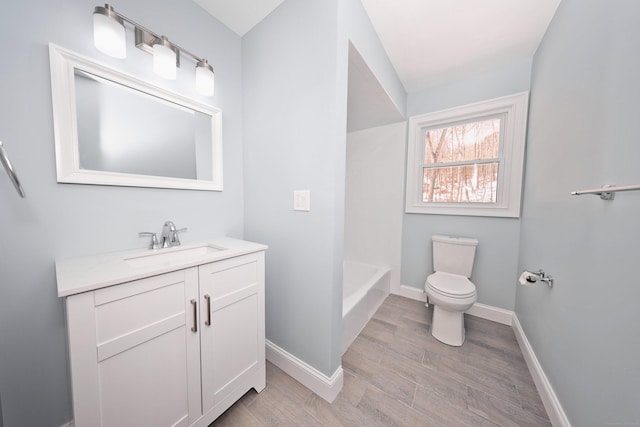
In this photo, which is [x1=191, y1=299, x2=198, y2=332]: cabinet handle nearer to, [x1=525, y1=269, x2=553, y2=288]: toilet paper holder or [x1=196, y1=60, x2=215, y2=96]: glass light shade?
[x1=196, y1=60, x2=215, y2=96]: glass light shade

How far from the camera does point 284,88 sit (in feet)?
4.22

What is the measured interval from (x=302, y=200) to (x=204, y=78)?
0.97 meters

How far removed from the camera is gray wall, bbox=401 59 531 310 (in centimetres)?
188

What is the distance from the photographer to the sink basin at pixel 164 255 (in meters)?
1.04

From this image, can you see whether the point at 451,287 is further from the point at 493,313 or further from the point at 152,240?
the point at 152,240

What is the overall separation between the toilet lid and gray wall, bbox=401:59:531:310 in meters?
0.33

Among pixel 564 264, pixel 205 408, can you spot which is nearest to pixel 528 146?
pixel 564 264

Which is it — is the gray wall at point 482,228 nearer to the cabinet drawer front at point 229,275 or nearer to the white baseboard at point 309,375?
the white baseboard at point 309,375

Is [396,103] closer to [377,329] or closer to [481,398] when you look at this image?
[377,329]

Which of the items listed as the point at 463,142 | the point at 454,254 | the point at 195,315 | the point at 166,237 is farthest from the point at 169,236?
the point at 463,142

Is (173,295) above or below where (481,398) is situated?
above

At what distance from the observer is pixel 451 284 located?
1764 millimetres

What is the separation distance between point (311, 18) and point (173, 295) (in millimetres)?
1606

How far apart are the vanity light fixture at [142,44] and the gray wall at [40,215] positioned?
0.10m
